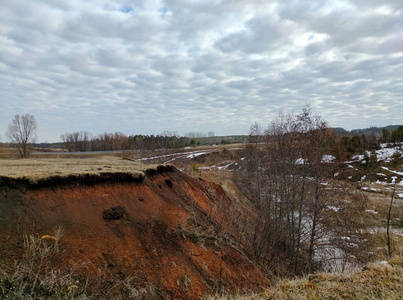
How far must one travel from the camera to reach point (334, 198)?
15.0 meters

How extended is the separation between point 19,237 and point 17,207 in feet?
3.20

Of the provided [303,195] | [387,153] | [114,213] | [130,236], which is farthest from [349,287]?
[387,153]

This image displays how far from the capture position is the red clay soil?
6.21 m

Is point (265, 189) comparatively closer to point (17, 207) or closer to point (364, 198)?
point (364, 198)

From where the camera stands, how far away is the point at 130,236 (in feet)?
24.4

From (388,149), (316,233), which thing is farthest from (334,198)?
(388,149)

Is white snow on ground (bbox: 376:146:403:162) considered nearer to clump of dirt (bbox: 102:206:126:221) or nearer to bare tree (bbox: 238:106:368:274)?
bare tree (bbox: 238:106:368:274)

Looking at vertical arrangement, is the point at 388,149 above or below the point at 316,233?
above

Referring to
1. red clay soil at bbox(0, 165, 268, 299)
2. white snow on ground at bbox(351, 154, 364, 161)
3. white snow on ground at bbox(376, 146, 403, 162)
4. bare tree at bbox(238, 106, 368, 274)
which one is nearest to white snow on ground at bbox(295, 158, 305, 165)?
bare tree at bbox(238, 106, 368, 274)

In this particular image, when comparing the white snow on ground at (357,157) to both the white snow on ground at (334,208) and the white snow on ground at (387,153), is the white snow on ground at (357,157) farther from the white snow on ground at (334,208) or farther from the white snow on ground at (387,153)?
the white snow on ground at (334,208)

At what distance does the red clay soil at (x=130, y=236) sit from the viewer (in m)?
6.21

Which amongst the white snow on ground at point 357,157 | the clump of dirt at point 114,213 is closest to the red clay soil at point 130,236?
the clump of dirt at point 114,213

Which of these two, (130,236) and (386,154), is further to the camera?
(386,154)

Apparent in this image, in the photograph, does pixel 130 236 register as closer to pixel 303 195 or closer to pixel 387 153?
pixel 303 195
